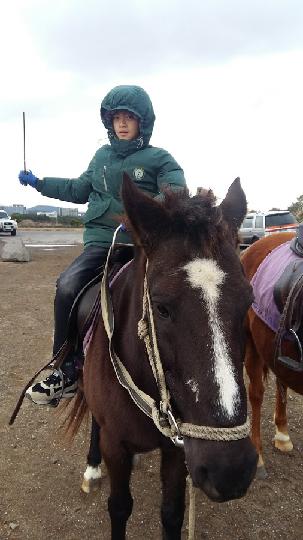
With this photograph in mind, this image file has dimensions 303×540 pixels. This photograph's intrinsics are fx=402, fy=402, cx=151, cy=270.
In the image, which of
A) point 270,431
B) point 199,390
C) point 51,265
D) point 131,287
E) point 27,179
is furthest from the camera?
point 51,265

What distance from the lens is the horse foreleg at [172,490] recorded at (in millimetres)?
2435

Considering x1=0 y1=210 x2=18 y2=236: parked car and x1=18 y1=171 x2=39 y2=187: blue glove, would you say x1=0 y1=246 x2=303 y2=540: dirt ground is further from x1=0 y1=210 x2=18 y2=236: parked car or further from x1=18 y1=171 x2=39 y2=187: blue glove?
x1=0 y1=210 x2=18 y2=236: parked car

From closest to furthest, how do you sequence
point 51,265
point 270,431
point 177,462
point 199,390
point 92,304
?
point 199,390 < point 177,462 < point 92,304 < point 270,431 < point 51,265

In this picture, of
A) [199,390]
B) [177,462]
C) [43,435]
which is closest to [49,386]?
[177,462]

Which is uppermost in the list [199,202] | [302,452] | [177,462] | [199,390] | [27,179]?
[27,179]

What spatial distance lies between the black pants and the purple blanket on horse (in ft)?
4.30

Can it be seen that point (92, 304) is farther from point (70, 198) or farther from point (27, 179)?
point (27, 179)

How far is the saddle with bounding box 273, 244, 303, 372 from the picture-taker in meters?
2.97

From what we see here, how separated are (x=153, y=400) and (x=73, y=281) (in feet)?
4.07

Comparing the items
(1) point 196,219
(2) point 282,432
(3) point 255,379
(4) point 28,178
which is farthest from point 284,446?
(4) point 28,178

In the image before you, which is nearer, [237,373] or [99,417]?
[237,373]

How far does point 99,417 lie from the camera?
2459 mm

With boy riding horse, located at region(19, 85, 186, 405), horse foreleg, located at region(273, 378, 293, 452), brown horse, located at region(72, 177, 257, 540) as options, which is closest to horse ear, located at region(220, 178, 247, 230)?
brown horse, located at region(72, 177, 257, 540)

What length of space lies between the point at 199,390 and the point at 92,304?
1.48m
